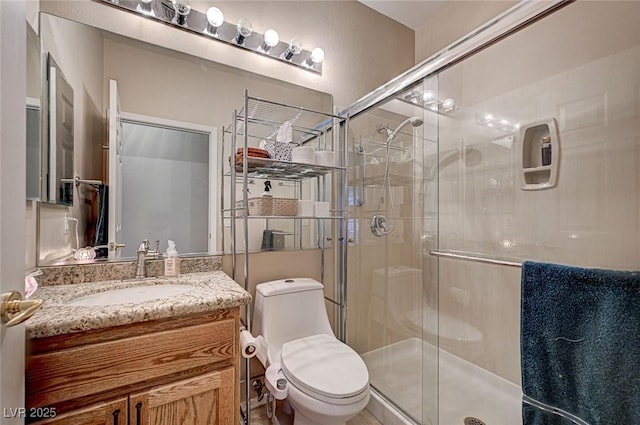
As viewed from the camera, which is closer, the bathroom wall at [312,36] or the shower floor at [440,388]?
the bathroom wall at [312,36]

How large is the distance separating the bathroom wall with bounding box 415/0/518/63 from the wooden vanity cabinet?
2395 millimetres

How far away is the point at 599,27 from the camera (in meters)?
1.34

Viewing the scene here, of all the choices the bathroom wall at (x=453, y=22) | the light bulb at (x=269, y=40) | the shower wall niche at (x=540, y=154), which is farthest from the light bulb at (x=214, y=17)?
the shower wall niche at (x=540, y=154)

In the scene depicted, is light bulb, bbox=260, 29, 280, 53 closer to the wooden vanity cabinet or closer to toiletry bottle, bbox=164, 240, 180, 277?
toiletry bottle, bbox=164, 240, 180, 277

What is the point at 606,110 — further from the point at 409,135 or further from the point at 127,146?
the point at 127,146

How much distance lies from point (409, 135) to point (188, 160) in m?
1.34

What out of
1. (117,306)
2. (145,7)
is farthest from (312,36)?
(117,306)

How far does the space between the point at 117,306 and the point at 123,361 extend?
6.7 inches

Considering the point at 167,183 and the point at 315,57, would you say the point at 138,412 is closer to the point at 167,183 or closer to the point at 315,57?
the point at 167,183

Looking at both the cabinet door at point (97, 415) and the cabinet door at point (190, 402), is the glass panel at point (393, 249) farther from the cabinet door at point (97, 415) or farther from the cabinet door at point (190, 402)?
the cabinet door at point (97, 415)

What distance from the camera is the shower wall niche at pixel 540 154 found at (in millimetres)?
1482

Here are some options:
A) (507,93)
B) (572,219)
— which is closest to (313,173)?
(507,93)

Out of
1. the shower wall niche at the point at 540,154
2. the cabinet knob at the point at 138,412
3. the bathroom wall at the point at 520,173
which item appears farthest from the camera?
the shower wall niche at the point at 540,154

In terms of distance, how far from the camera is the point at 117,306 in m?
0.89
